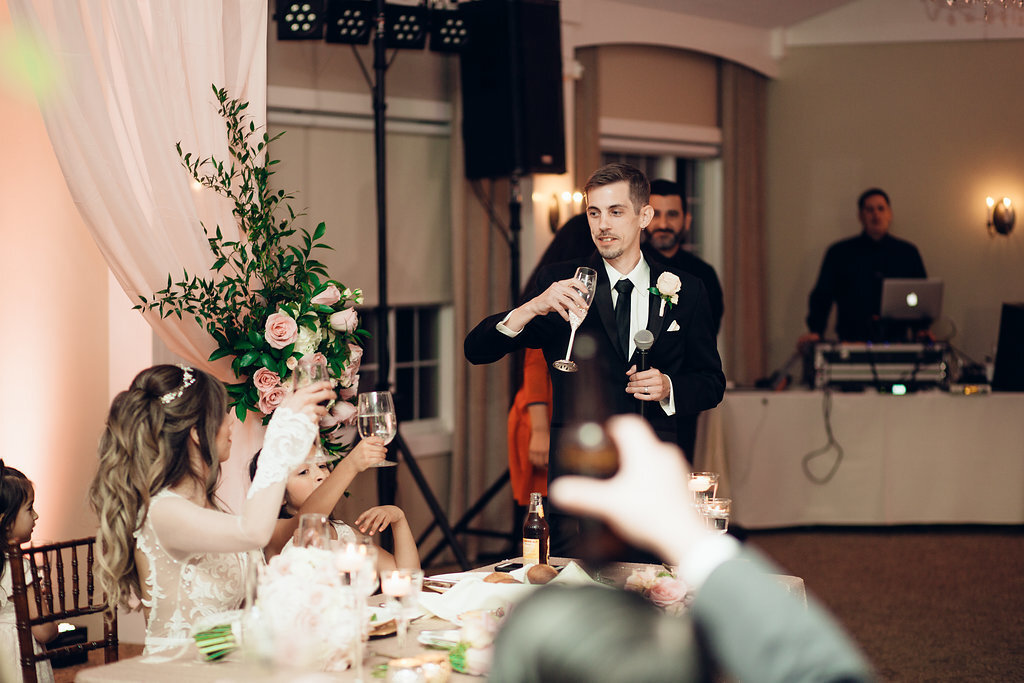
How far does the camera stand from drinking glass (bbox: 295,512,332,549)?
1745 millimetres

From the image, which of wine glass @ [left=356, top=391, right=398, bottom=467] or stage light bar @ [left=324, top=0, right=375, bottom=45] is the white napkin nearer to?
wine glass @ [left=356, top=391, right=398, bottom=467]

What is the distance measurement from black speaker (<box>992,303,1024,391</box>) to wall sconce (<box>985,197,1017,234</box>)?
1340mm

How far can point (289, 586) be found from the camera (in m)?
1.59

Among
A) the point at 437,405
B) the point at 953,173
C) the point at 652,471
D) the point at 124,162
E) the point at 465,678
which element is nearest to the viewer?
the point at 652,471

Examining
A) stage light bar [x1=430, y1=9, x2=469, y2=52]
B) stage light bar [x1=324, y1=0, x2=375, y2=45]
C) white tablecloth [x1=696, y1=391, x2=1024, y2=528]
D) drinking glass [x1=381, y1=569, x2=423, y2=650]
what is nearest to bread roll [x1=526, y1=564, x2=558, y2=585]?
drinking glass [x1=381, y1=569, x2=423, y2=650]

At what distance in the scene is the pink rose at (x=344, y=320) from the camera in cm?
309

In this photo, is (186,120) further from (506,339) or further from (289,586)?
(289,586)

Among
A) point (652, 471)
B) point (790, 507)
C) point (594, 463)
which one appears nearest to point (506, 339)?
point (594, 463)

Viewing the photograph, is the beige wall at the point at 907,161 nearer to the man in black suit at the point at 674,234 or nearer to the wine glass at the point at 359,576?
the man in black suit at the point at 674,234

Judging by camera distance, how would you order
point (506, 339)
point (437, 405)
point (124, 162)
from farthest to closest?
point (437, 405) < point (124, 162) < point (506, 339)

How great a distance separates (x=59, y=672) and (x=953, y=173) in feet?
20.5

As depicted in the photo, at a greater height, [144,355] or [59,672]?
[144,355]

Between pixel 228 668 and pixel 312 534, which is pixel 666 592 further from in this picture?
pixel 228 668

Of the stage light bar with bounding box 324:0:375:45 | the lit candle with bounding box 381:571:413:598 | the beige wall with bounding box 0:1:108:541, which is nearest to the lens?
the lit candle with bounding box 381:571:413:598
